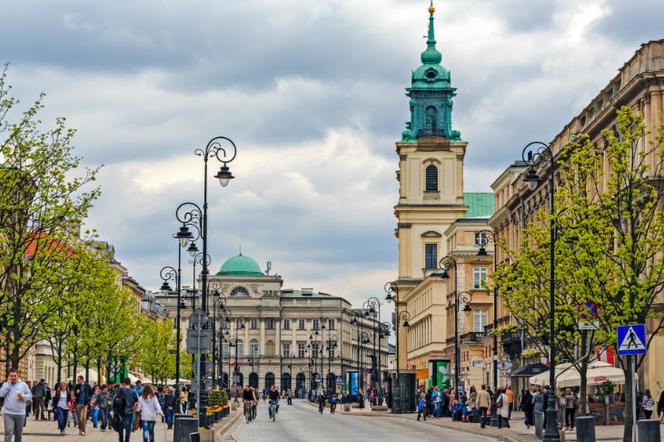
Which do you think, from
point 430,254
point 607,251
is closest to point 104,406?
point 607,251

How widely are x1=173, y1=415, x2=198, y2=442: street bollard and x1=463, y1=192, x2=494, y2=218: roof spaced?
5075 inches

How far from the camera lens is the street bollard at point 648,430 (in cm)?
3108

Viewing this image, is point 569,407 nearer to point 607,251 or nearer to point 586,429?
point 607,251

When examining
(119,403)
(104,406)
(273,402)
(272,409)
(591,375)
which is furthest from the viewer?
(273,402)

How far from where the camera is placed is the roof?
16151cm

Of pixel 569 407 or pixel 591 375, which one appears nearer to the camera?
pixel 591 375

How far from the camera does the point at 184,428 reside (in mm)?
32906

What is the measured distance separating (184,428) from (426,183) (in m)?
129

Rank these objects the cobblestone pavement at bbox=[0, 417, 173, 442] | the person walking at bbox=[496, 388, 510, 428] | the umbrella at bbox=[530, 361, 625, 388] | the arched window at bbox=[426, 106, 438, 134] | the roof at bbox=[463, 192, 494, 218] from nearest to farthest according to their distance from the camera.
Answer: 1. the cobblestone pavement at bbox=[0, 417, 173, 442]
2. the umbrella at bbox=[530, 361, 625, 388]
3. the person walking at bbox=[496, 388, 510, 428]
4. the roof at bbox=[463, 192, 494, 218]
5. the arched window at bbox=[426, 106, 438, 134]

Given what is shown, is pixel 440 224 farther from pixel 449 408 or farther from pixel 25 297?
pixel 25 297

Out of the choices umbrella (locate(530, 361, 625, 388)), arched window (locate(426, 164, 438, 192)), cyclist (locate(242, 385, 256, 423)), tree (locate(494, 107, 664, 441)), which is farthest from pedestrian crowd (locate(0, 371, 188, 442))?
arched window (locate(426, 164, 438, 192))

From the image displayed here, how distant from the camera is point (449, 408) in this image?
261 ft

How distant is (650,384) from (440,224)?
9918 cm

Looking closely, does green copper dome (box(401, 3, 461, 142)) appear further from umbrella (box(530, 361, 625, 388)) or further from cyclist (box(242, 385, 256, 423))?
umbrella (box(530, 361, 625, 388))
